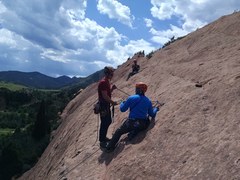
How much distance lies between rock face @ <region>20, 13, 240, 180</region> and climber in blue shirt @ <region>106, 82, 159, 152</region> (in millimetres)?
287

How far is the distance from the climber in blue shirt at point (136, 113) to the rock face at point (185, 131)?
0.29m

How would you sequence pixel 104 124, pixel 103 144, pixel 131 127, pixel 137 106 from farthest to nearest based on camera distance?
pixel 104 124 → pixel 103 144 → pixel 131 127 → pixel 137 106

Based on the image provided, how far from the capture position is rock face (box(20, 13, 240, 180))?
10.8 meters

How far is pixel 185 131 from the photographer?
12.4m

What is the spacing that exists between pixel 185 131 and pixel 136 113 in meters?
2.06

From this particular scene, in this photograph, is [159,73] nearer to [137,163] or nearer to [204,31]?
[204,31]

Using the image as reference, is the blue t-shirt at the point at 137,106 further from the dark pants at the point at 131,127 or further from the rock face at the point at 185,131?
the rock face at the point at 185,131

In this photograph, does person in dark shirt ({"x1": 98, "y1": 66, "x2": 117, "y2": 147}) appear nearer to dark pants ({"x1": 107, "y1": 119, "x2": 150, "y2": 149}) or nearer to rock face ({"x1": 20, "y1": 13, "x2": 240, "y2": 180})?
rock face ({"x1": 20, "y1": 13, "x2": 240, "y2": 180})

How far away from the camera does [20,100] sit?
653 ft

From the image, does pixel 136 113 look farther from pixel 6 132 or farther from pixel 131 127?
pixel 6 132

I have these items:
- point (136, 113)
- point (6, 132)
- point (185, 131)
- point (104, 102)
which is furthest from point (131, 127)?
point (6, 132)

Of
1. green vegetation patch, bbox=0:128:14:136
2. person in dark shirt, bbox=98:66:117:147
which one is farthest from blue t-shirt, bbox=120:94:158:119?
green vegetation patch, bbox=0:128:14:136

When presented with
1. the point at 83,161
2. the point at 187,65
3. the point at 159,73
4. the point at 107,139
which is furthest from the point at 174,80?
the point at 83,161

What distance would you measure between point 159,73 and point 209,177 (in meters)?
11.0
